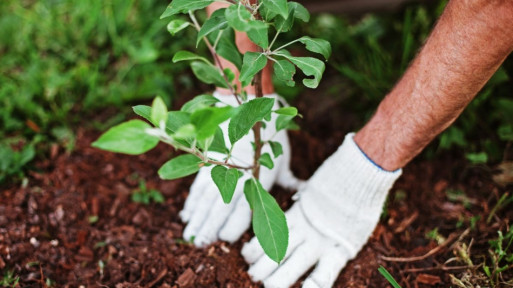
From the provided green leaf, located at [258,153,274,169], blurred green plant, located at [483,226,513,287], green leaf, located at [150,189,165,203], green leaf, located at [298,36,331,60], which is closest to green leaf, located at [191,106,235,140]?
green leaf, located at [298,36,331,60]

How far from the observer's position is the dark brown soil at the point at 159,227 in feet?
4.74

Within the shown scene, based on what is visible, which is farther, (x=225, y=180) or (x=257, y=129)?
(x=257, y=129)

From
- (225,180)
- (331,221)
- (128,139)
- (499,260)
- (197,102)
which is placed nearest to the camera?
(128,139)

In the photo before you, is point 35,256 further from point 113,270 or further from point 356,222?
point 356,222

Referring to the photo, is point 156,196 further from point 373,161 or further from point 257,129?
point 373,161

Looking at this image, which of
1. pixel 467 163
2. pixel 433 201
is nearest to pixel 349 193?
pixel 433 201

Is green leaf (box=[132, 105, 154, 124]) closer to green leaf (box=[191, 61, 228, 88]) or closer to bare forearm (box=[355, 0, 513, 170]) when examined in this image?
green leaf (box=[191, 61, 228, 88])

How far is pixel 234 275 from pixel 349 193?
48cm

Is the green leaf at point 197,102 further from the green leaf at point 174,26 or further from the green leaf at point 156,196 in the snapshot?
the green leaf at point 156,196

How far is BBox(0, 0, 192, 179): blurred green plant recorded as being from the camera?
1.99 m

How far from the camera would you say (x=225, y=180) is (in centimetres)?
Answer: 104

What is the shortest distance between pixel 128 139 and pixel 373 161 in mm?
888

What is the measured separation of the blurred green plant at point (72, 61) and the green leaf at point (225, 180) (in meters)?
1.10

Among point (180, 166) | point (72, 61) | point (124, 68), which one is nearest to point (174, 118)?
point (180, 166)
